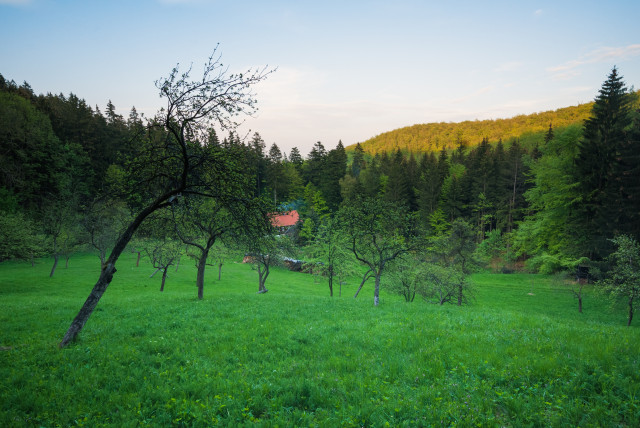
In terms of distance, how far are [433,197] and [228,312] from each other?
71.3 meters

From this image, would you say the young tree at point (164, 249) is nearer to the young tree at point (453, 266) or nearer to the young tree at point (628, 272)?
the young tree at point (453, 266)

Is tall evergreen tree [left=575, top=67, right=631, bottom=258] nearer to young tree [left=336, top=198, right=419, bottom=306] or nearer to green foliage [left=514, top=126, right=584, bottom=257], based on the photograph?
green foliage [left=514, top=126, right=584, bottom=257]

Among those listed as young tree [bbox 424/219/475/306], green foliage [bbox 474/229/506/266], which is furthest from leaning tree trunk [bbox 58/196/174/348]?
green foliage [bbox 474/229/506/266]

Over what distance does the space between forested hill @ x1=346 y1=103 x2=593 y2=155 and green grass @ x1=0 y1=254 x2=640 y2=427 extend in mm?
135942

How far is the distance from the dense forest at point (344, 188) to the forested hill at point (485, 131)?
2584 inches

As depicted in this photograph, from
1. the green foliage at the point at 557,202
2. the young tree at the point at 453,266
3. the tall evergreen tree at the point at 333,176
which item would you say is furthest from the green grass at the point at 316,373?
the tall evergreen tree at the point at 333,176

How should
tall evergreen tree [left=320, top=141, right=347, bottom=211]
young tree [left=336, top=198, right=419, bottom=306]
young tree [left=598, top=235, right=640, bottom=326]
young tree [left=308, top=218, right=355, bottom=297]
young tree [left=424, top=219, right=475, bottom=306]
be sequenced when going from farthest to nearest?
tall evergreen tree [left=320, top=141, right=347, bottom=211]
young tree [left=308, top=218, right=355, bottom=297]
young tree [left=424, top=219, right=475, bottom=306]
young tree [left=598, top=235, right=640, bottom=326]
young tree [left=336, top=198, right=419, bottom=306]

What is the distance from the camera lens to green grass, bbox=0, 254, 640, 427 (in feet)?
16.4

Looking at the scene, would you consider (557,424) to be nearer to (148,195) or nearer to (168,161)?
(168,161)

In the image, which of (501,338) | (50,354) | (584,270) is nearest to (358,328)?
(501,338)

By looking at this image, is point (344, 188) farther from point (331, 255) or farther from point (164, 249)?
point (164, 249)

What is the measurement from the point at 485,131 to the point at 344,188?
124m

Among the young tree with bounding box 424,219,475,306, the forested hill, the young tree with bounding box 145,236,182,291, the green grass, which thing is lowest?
the young tree with bounding box 424,219,475,306

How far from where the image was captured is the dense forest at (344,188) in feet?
62.1
